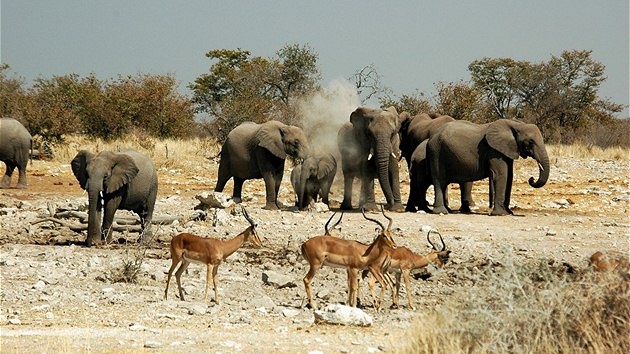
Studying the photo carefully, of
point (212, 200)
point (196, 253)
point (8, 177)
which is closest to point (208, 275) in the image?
point (196, 253)

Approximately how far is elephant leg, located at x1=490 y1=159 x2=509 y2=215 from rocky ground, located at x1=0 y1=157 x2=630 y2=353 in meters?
0.41

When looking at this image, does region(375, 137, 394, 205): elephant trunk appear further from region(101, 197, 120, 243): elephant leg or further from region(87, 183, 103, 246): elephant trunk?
region(87, 183, 103, 246): elephant trunk

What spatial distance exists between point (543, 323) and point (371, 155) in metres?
15.5

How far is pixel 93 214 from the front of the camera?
18406 mm

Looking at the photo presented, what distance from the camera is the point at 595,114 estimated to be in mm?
61469

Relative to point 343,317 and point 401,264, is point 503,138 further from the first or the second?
point 343,317

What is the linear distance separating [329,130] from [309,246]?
18029 mm

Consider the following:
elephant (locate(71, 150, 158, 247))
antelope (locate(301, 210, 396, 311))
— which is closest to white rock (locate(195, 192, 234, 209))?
elephant (locate(71, 150, 158, 247))

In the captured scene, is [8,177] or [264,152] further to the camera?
[8,177]

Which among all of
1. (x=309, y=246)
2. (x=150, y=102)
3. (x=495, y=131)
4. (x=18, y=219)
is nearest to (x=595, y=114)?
(x=150, y=102)

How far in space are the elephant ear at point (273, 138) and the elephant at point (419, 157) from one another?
3226 millimetres

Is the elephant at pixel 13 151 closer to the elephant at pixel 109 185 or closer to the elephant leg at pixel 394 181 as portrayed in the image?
the elephant leg at pixel 394 181

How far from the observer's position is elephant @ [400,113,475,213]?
25.8 metres

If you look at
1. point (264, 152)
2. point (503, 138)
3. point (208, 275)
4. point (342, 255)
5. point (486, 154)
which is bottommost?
point (208, 275)
